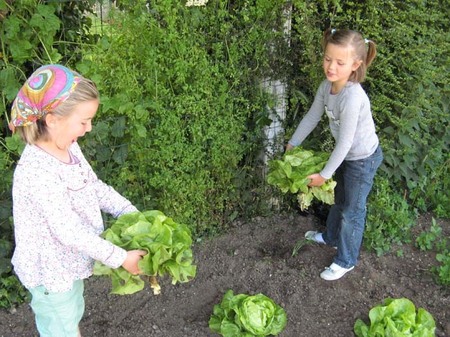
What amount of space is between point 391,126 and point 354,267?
1.21 m

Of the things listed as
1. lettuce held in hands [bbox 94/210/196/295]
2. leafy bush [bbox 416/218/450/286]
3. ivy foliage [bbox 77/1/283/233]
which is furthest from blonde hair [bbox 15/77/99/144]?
leafy bush [bbox 416/218/450/286]

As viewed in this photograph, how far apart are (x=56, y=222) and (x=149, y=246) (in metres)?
0.44

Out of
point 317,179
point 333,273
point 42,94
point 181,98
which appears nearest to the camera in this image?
point 42,94

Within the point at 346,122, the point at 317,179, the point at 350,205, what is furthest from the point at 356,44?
the point at 350,205

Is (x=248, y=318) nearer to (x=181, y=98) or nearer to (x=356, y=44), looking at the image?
(x=181, y=98)

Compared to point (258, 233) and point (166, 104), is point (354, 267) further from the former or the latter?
point (166, 104)

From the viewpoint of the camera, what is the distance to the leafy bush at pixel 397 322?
312 centimetres

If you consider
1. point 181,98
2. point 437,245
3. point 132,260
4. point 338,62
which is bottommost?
point 437,245

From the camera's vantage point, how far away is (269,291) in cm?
366

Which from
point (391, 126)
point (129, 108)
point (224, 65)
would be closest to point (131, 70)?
point (129, 108)

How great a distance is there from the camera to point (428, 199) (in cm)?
487

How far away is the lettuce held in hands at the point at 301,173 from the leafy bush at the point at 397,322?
77 cm

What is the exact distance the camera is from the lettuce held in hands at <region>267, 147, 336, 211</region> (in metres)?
3.37

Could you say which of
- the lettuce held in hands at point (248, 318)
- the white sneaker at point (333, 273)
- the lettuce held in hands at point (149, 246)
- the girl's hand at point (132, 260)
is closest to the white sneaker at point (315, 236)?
the white sneaker at point (333, 273)
